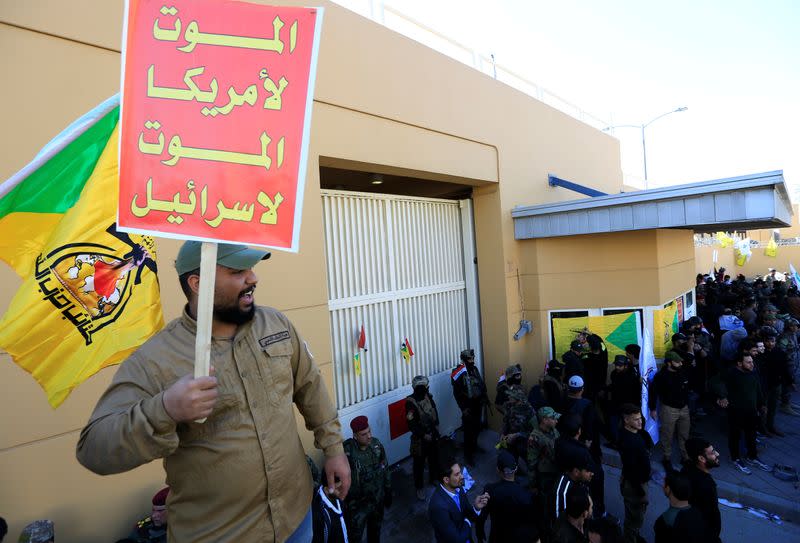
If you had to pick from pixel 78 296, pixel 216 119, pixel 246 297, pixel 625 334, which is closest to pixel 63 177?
pixel 78 296

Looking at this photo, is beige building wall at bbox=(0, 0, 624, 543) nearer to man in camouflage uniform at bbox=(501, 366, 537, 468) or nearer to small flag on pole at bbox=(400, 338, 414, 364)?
small flag on pole at bbox=(400, 338, 414, 364)

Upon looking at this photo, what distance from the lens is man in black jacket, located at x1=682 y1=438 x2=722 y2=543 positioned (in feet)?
12.4

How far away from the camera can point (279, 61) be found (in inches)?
67.6

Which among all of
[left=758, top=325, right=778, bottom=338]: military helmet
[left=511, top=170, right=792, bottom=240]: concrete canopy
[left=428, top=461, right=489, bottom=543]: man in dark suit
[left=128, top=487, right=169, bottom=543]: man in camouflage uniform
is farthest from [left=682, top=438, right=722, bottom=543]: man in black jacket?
[left=758, top=325, right=778, bottom=338]: military helmet

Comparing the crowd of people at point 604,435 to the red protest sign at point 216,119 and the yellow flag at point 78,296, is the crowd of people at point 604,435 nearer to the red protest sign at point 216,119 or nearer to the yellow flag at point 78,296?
the yellow flag at point 78,296

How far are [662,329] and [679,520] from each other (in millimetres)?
5339

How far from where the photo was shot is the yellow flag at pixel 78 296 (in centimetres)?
217

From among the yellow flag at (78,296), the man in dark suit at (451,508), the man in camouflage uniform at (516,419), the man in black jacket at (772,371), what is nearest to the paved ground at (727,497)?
the man in black jacket at (772,371)

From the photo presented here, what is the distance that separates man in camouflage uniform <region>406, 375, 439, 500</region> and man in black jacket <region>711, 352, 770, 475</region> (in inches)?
170

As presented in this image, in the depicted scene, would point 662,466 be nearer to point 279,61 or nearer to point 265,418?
point 265,418

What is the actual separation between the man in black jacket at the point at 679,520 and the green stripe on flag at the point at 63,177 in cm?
462

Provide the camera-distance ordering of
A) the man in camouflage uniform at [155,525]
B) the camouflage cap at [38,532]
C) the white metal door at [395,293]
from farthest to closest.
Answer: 1. the white metal door at [395,293]
2. the man in camouflage uniform at [155,525]
3. the camouflage cap at [38,532]

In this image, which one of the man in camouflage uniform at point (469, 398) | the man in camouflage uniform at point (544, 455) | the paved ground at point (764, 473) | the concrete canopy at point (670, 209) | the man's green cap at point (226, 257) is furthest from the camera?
the man in camouflage uniform at point (469, 398)

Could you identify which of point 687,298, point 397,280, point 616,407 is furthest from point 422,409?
point 687,298
